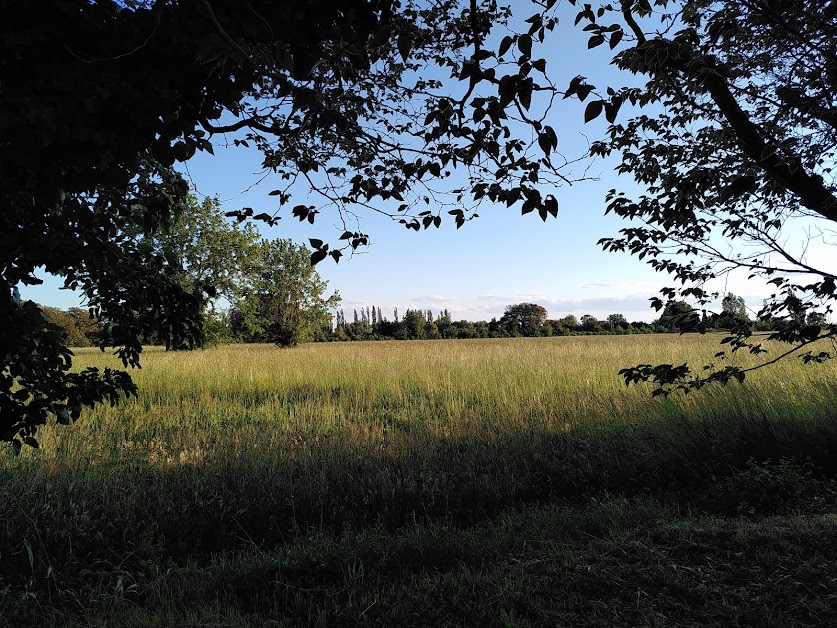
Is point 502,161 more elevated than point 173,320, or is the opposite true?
point 502,161

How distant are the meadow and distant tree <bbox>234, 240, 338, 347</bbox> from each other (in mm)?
20688

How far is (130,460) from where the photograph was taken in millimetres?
6566

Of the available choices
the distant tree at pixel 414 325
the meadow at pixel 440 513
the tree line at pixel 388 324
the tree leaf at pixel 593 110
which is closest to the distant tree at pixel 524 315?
the tree line at pixel 388 324

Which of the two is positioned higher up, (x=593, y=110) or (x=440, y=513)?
(x=593, y=110)

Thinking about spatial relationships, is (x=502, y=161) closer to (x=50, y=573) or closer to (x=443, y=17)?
(x=443, y=17)

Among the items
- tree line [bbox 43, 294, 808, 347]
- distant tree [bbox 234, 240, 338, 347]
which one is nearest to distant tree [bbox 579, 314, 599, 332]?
tree line [bbox 43, 294, 808, 347]

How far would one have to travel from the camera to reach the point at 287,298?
104ft

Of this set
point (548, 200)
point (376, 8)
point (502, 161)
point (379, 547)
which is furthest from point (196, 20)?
point (379, 547)

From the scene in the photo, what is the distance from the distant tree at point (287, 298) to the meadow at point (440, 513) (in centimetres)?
2069

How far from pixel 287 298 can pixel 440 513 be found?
2823cm

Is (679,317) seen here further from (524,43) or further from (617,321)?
(617,321)

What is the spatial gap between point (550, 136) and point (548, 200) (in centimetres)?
39

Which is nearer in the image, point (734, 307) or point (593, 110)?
point (593, 110)

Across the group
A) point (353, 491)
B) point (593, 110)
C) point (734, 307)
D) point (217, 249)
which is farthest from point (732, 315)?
point (217, 249)
